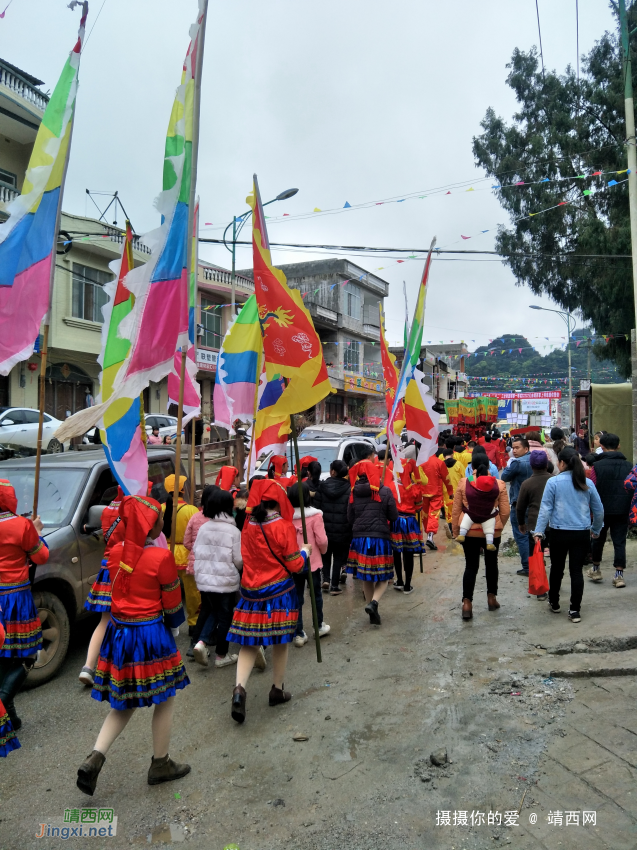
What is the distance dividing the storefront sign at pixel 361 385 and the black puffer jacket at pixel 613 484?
29001mm

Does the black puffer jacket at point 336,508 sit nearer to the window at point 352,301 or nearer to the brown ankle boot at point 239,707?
the brown ankle boot at point 239,707

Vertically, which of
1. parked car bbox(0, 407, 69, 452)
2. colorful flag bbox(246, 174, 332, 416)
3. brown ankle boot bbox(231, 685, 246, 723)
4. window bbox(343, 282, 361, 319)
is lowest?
brown ankle boot bbox(231, 685, 246, 723)

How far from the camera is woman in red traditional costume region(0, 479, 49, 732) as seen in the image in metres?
4.02

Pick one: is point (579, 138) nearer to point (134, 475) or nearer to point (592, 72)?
point (592, 72)

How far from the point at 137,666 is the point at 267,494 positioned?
4.84ft

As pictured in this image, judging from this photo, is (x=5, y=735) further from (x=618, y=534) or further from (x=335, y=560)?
(x=618, y=534)

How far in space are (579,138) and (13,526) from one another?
22.3m

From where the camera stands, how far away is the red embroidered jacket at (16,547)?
4.02 metres

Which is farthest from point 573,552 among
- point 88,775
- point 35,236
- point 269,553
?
point 35,236

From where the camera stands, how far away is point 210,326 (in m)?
29.9

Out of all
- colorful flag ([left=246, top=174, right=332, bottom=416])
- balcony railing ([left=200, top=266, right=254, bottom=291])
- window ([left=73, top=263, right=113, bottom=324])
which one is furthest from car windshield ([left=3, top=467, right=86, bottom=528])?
balcony railing ([left=200, top=266, right=254, bottom=291])

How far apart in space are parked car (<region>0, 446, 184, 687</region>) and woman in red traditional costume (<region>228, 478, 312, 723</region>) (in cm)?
167

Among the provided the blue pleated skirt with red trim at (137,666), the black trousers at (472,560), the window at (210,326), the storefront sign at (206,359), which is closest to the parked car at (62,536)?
the blue pleated skirt with red trim at (137,666)

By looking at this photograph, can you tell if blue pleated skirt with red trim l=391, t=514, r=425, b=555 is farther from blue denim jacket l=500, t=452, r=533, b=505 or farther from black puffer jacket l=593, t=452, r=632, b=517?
black puffer jacket l=593, t=452, r=632, b=517
